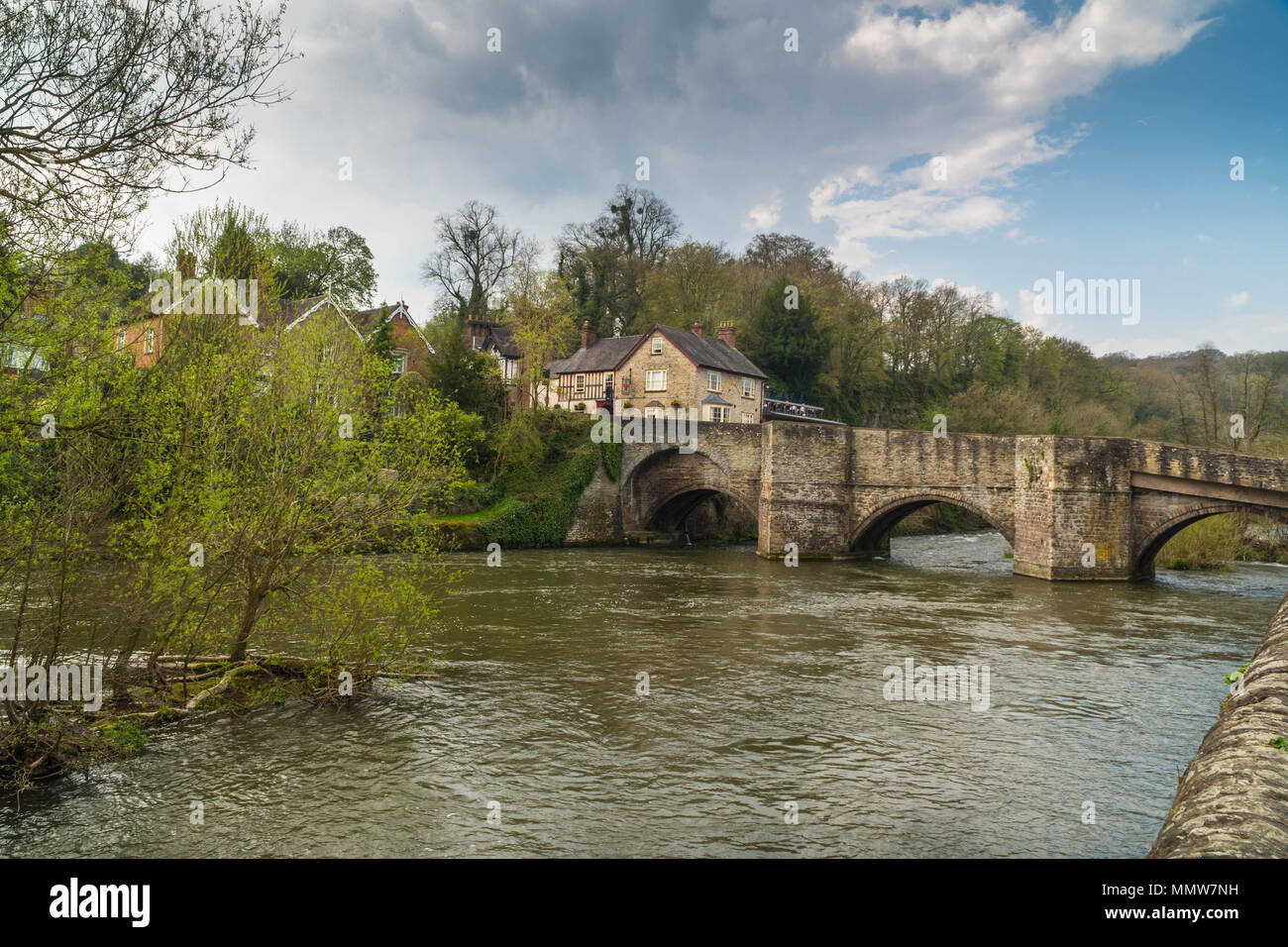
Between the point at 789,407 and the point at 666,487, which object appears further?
the point at 789,407

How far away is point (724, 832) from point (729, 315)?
1841 inches

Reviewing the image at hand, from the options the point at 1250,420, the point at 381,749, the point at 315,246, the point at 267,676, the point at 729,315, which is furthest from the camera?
the point at 729,315

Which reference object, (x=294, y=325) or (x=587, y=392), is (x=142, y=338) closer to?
(x=294, y=325)

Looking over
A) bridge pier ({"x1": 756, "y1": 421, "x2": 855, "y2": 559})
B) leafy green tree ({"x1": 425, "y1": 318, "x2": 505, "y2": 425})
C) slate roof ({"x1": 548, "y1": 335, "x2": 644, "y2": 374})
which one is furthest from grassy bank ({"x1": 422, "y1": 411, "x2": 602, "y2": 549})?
slate roof ({"x1": 548, "y1": 335, "x2": 644, "y2": 374})

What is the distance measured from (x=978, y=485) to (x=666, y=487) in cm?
1230

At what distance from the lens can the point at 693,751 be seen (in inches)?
366

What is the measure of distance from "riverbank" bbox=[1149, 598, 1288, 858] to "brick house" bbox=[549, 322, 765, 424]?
33.9 meters

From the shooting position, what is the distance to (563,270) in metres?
53.4

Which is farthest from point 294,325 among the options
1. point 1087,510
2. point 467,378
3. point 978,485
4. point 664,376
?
point 664,376

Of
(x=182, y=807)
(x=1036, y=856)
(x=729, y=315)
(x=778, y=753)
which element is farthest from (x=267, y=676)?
(x=729, y=315)

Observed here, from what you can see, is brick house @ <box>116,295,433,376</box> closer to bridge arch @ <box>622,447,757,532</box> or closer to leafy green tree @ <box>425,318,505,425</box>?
leafy green tree @ <box>425,318,505,425</box>

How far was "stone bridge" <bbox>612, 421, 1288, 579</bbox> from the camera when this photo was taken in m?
22.4
